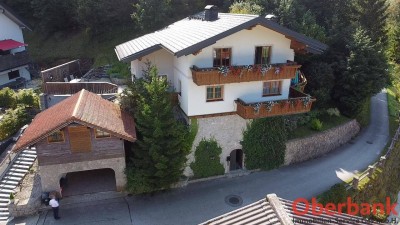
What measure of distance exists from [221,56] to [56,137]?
1091 centimetres

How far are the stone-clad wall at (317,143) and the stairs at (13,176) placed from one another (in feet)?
59.9

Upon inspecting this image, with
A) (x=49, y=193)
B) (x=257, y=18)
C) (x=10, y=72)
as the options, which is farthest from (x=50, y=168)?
(x=10, y=72)

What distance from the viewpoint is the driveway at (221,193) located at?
19.0m

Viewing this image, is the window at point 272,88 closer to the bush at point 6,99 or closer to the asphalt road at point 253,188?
the asphalt road at point 253,188

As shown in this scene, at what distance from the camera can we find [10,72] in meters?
40.2

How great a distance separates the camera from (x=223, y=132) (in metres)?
22.5

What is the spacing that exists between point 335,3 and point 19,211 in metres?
38.3

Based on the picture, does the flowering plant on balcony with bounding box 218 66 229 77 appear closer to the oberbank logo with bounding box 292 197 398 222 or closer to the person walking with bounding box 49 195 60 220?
the oberbank logo with bounding box 292 197 398 222

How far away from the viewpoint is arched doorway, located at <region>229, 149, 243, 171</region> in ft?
78.6

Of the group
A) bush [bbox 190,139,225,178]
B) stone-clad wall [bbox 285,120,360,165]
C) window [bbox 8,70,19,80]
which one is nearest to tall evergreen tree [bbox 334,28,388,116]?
stone-clad wall [bbox 285,120,360,165]

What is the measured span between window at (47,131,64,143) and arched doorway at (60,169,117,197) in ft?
12.5

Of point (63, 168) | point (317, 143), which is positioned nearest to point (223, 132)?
point (317, 143)

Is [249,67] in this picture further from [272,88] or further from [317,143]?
[317,143]

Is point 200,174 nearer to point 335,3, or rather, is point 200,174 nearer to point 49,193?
point 49,193
